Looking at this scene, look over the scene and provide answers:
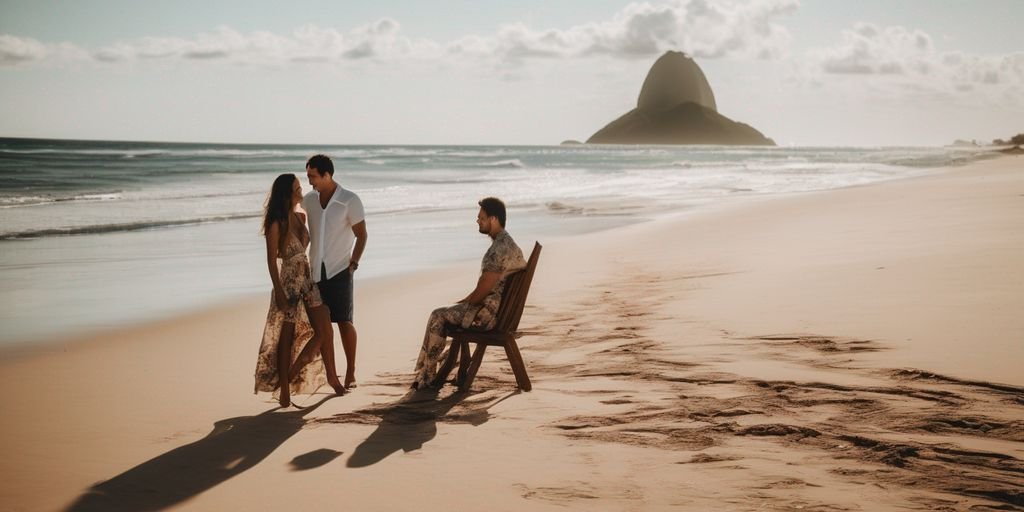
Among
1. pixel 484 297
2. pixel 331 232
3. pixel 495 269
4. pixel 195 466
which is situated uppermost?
pixel 331 232

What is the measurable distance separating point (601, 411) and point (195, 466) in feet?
7.72

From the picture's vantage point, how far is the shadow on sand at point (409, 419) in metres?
5.06

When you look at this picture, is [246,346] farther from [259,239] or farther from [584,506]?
[259,239]

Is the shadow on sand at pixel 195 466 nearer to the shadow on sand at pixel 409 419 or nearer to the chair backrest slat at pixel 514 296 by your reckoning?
the shadow on sand at pixel 409 419

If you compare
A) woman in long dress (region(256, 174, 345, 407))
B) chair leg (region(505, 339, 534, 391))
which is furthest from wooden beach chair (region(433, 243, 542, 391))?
woman in long dress (region(256, 174, 345, 407))

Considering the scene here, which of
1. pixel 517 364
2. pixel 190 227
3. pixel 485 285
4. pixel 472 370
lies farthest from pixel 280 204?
pixel 190 227

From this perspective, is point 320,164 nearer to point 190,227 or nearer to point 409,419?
point 409,419

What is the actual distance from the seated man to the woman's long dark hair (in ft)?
3.89

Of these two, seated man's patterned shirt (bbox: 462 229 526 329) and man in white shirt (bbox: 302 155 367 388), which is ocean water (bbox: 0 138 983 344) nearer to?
man in white shirt (bbox: 302 155 367 388)

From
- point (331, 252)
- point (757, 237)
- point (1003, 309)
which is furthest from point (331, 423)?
point (757, 237)

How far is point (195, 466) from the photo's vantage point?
4859 millimetres

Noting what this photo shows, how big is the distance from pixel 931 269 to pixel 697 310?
3.01 metres

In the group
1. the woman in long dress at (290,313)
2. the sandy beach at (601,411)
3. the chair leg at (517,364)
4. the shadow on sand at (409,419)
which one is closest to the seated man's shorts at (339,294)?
the woman in long dress at (290,313)

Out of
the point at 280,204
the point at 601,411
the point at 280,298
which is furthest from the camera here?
the point at 280,298
